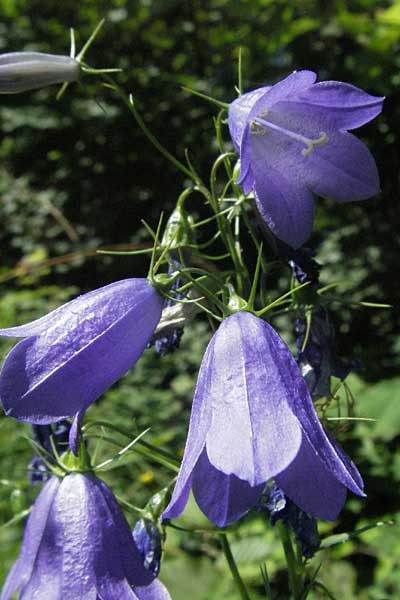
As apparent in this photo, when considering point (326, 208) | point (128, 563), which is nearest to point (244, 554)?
point (128, 563)

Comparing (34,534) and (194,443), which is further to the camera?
(34,534)

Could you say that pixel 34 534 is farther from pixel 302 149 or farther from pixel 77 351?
pixel 302 149

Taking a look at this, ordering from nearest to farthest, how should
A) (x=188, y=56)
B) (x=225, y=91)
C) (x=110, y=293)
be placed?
(x=110, y=293), (x=225, y=91), (x=188, y=56)

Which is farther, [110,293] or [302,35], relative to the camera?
[302,35]

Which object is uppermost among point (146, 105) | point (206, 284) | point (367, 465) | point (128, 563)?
point (206, 284)

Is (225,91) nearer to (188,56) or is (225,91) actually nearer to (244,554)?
(188,56)

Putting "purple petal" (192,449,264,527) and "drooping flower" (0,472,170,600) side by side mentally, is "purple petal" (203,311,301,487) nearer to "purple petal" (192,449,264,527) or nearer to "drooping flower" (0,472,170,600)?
"purple petal" (192,449,264,527)

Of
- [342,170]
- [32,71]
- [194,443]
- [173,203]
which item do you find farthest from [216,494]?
[173,203]

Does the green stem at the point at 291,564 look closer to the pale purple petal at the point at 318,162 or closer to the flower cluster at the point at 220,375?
the flower cluster at the point at 220,375

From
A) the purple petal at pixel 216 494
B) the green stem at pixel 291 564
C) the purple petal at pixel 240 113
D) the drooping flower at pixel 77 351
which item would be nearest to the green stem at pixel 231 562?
the green stem at pixel 291 564
